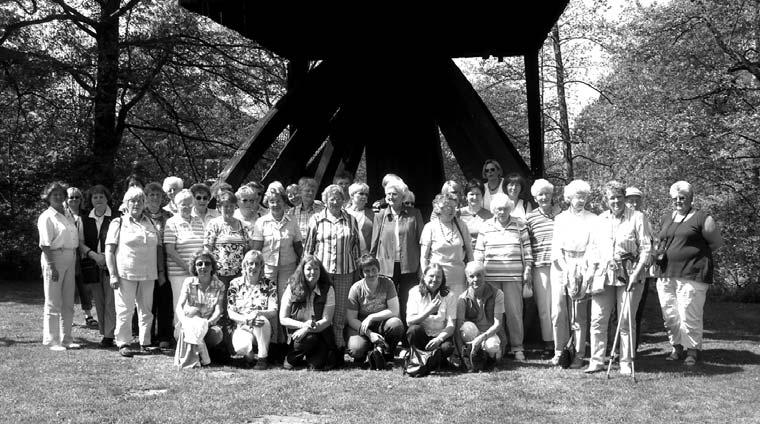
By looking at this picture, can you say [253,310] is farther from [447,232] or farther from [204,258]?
[447,232]

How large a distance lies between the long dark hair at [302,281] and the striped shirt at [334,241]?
0.28 meters

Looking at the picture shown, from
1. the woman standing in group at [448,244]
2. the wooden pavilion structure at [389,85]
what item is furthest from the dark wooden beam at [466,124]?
the woman standing in group at [448,244]

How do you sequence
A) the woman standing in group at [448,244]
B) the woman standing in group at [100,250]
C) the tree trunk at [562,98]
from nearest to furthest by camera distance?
the woman standing in group at [448,244] < the woman standing in group at [100,250] < the tree trunk at [562,98]

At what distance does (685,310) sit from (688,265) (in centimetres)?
41

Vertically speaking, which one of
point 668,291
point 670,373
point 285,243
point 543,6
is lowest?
point 670,373

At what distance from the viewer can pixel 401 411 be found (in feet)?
16.3

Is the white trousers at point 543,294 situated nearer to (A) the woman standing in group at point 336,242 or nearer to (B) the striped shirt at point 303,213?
(A) the woman standing in group at point 336,242

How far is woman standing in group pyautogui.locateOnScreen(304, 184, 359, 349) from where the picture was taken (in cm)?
684

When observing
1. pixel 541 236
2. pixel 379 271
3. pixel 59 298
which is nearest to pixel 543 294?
pixel 541 236

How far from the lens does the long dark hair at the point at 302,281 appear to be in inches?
255

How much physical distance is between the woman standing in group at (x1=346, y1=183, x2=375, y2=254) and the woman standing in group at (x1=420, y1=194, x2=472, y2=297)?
56 cm

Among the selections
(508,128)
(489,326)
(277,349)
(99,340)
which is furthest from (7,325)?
(508,128)

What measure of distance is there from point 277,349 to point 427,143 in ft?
11.7

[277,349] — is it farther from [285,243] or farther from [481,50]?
[481,50]
